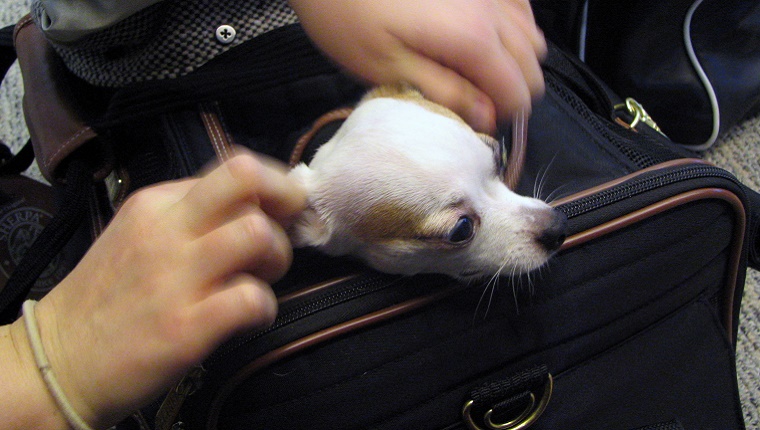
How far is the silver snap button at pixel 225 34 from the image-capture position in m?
0.62

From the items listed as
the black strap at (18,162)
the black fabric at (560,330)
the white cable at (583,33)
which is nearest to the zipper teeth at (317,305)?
the black fabric at (560,330)

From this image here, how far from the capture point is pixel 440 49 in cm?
53

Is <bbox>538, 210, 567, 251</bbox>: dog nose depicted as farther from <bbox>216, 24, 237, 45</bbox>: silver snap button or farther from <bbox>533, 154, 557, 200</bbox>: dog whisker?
<bbox>216, 24, 237, 45</bbox>: silver snap button

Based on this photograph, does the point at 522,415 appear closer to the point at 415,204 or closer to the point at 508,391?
the point at 508,391

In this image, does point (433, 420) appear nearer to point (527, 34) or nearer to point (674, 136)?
point (527, 34)

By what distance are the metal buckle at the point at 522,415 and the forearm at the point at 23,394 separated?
327 millimetres

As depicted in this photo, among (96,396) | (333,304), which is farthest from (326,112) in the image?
(96,396)

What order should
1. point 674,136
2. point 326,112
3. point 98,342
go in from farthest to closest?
point 674,136 → point 326,112 → point 98,342

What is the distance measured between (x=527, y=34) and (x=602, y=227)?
22 centimetres

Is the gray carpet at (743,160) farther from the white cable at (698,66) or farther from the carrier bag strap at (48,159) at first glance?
the carrier bag strap at (48,159)

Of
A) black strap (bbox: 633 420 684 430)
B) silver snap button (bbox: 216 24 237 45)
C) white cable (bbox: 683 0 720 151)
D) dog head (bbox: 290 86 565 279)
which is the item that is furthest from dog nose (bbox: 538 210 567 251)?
white cable (bbox: 683 0 720 151)

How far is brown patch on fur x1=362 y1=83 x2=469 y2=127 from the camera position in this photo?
1.80 ft

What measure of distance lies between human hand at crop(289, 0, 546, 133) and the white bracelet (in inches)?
14.0

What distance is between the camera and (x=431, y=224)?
20.1 inches
